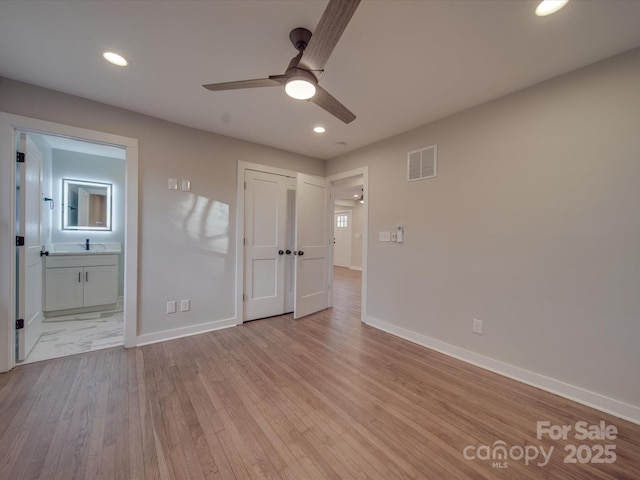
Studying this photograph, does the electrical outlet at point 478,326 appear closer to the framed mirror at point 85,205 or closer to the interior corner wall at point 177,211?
the interior corner wall at point 177,211

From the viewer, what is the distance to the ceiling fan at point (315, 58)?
1095 millimetres

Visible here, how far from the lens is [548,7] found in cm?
137

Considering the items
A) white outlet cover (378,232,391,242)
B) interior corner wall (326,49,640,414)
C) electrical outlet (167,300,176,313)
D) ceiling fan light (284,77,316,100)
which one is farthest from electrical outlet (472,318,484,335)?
electrical outlet (167,300,176,313)

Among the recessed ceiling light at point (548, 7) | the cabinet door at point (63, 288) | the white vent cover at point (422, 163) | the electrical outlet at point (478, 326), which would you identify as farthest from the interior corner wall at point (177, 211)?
the recessed ceiling light at point (548, 7)

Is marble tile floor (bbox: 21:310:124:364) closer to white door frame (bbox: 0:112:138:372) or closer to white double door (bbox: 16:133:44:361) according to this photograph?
white double door (bbox: 16:133:44:361)

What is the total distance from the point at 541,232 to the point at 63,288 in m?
5.63

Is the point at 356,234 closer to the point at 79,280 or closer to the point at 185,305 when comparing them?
the point at 185,305

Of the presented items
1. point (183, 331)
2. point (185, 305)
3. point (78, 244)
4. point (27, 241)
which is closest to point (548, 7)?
point (185, 305)

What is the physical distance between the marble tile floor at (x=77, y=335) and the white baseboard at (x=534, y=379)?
3.43 m

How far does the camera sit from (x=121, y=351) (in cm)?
255

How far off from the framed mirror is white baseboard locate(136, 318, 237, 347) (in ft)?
8.24

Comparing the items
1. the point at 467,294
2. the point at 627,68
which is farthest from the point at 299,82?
the point at 467,294

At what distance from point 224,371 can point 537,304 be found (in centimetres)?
275

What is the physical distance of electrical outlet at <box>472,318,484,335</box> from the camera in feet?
7.82
